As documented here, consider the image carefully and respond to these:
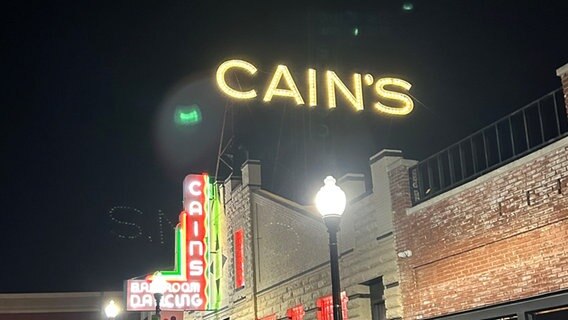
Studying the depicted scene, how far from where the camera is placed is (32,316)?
47.5 metres

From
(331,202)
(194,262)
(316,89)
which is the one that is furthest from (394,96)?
(331,202)

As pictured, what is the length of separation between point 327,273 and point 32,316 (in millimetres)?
35332

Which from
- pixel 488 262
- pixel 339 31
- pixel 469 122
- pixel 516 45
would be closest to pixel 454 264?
pixel 488 262

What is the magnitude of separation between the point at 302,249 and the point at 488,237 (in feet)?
23.8

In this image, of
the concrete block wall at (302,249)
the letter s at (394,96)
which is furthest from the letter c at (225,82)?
the letter s at (394,96)

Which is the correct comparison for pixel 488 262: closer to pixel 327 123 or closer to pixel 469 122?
pixel 327 123

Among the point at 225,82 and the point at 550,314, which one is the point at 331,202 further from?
the point at 225,82

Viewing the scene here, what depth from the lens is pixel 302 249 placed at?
19.0 meters

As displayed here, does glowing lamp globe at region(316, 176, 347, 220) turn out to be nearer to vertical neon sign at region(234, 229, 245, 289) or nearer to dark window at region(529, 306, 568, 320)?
dark window at region(529, 306, 568, 320)

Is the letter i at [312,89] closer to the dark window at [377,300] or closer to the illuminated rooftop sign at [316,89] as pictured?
the illuminated rooftop sign at [316,89]

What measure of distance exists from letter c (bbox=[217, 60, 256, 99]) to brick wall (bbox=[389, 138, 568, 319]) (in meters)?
8.89

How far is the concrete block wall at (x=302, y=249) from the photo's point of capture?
50.9ft

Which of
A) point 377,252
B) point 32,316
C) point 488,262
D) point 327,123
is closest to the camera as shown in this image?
point 488,262

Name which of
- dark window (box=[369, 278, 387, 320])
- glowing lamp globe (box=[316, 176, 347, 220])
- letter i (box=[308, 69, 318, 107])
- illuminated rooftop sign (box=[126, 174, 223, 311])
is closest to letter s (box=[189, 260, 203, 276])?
illuminated rooftop sign (box=[126, 174, 223, 311])
